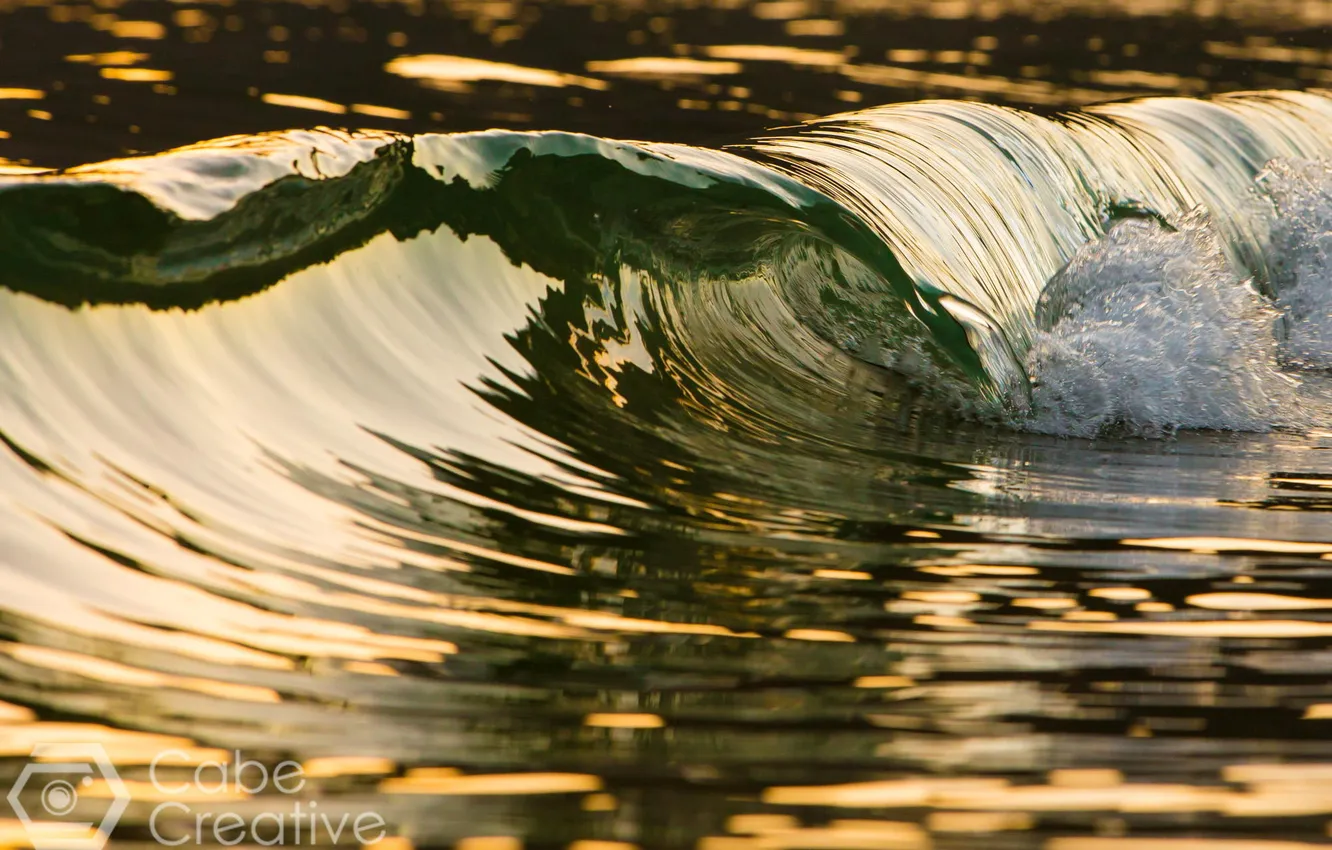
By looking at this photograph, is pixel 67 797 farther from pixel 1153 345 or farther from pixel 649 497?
pixel 1153 345

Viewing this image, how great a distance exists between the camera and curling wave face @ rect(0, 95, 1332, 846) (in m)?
1.95

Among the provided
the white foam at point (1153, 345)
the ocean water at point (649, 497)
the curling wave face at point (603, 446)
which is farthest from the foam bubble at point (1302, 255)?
the white foam at point (1153, 345)

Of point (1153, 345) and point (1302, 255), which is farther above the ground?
point (1302, 255)

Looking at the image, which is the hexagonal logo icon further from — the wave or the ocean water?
the wave

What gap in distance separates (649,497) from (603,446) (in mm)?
289

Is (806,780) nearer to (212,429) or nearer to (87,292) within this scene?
(212,429)

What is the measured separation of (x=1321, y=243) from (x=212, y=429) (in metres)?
4.74

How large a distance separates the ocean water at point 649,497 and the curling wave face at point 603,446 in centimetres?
1

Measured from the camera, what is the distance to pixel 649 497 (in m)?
2.86

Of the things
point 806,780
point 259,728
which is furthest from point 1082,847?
point 259,728

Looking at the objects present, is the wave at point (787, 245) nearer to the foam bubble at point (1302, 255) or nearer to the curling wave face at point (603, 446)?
the curling wave face at point (603, 446)

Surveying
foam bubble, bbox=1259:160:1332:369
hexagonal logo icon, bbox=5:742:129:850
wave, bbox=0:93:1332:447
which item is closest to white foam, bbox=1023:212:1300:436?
wave, bbox=0:93:1332:447

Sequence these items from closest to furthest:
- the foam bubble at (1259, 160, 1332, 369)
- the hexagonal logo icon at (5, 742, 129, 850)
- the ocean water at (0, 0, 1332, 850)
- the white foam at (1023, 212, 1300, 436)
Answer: the hexagonal logo icon at (5, 742, 129, 850)
the ocean water at (0, 0, 1332, 850)
the white foam at (1023, 212, 1300, 436)
the foam bubble at (1259, 160, 1332, 369)

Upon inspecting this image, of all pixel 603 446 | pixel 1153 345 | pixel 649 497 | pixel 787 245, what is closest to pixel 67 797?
pixel 649 497
